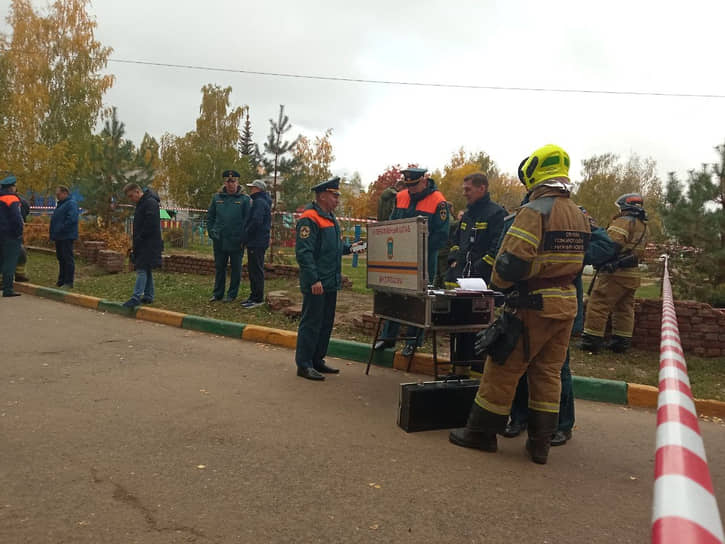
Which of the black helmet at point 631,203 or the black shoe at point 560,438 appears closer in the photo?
the black shoe at point 560,438

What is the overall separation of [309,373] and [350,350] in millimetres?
1288

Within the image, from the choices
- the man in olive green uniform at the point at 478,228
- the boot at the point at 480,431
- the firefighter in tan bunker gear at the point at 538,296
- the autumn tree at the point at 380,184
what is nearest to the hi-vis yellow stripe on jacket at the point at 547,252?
the firefighter in tan bunker gear at the point at 538,296

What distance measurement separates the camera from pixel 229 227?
33.7ft

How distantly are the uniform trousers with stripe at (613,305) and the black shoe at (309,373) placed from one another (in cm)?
343

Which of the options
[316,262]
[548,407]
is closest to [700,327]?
[548,407]

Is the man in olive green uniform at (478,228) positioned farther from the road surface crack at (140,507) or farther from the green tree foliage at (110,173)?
the green tree foliage at (110,173)

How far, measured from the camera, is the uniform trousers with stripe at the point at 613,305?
7328mm

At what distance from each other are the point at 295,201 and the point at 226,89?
139 ft

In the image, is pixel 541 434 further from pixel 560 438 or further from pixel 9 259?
pixel 9 259

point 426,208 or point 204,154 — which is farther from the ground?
point 204,154

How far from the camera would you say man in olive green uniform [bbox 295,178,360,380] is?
19.4 ft

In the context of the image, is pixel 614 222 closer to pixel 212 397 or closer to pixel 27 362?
pixel 212 397

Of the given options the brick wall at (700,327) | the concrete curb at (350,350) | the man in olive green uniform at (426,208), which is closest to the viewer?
the concrete curb at (350,350)

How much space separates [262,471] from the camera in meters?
3.63
